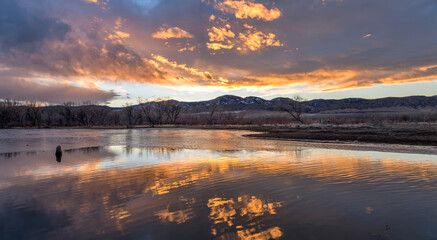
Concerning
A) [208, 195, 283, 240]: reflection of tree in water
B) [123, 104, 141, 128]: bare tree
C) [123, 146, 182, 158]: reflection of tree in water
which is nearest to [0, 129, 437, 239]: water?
[208, 195, 283, 240]: reflection of tree in water

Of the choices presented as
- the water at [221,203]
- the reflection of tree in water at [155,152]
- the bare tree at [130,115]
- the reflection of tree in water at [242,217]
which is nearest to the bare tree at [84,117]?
the bare tree at [130,115]

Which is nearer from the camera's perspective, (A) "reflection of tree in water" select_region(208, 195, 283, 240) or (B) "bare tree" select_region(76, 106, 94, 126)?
(A) "reflection of tree in water" select_region(208, 195, 283, 240)

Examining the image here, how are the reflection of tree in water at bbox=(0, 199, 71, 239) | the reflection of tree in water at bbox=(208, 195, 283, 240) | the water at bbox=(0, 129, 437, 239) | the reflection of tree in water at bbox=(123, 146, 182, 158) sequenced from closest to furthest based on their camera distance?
the reflection of tree in water at bbox=(208, 195, 283, 240) → the water at bbox=(0, 129, 437, 239) → the reflection of tree in water at bbox=(0, 199, 71, 239) → the reflection of tree in water at bbox=(123, 146, 182, 158)

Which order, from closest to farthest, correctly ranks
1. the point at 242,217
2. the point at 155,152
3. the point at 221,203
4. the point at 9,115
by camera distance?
the point at 242,217, the point at 221,203, the point at 155,152, the point at 9,115

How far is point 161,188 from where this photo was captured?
9914 mm

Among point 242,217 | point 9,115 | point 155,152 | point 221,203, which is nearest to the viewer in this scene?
point 242,217

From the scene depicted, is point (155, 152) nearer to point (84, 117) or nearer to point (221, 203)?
point (221, 203)

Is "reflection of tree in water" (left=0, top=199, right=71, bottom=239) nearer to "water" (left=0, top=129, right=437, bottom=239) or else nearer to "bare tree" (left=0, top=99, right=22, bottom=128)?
"water" (left=0, top=129, right=437, bottom=239)

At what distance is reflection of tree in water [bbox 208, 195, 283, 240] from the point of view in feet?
19.0

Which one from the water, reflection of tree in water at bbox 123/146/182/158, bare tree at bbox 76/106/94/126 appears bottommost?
reflection of tree in water at bbox 123/146/182/158

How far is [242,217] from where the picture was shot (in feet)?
22.5

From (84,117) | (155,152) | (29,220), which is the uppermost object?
(84,117)

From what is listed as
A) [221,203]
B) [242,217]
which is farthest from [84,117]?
[242,217]

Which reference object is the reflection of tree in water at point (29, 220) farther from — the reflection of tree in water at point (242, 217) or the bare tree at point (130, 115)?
the bare tree at point (130, 115)
